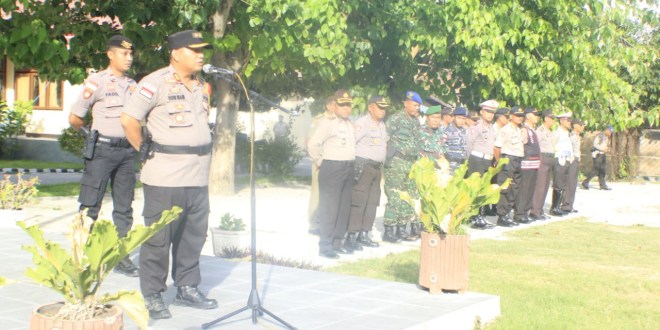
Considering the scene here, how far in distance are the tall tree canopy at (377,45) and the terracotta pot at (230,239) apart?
5109mm

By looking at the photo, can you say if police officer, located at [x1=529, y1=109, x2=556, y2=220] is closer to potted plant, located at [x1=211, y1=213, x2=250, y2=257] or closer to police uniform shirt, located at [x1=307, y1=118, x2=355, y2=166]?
police uniform shirt, located at [x1=307, y1=118, x2=355, y2=166]

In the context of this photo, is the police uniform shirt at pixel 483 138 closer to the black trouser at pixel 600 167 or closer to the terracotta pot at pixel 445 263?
the terracotta pot at pixel 445 263

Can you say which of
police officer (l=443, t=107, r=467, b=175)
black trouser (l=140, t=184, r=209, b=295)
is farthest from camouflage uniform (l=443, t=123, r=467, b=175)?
black trouser (l=140, t=184, r=209, b=295)

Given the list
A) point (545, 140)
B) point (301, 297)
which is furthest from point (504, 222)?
point (301, 297)

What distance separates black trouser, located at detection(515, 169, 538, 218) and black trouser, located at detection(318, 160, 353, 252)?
5.60 m

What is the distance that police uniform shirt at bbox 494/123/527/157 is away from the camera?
15688mm

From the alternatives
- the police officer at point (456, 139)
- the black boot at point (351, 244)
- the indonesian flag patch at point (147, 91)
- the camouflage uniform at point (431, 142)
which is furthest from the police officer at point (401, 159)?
the indonesian flag patch at point (147, 91)

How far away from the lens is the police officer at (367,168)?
38.7 ft

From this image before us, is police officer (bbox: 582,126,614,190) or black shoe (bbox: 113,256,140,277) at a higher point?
police officer (bbox: 582,126,614,190)

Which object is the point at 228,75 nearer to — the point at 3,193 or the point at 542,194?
the point at 3,193

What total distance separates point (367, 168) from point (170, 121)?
5.24m

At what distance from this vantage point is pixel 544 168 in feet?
56.7

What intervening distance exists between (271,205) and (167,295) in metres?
10.0

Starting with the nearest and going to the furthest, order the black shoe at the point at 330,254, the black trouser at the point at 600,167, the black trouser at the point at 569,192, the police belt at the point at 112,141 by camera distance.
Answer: the police belt at the point at 112,141, the black shoe at the point at 330,254, the black trouser at the point at 569,192, the black trouser at the point at 600,167
